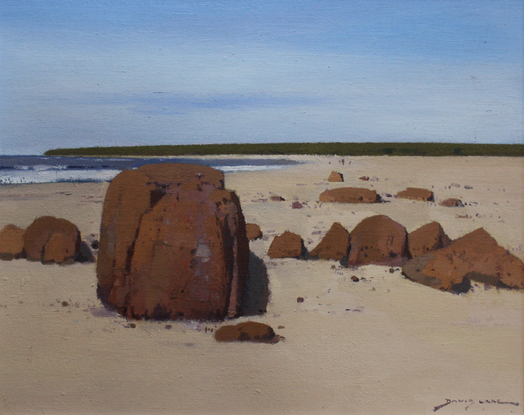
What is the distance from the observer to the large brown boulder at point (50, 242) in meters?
5.15

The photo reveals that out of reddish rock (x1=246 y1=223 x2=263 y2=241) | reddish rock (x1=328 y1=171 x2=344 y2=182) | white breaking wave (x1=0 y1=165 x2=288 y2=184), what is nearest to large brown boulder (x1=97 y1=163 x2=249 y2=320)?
reddish rock (x1=246 y1=223 x2=263 y2=241)

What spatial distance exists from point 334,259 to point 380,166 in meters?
10.9

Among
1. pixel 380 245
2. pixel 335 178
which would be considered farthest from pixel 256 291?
pixel 335 178

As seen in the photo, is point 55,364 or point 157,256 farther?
point 157,256

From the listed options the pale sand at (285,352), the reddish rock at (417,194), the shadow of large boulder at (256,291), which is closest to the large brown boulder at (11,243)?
the pale sand at (285,352)

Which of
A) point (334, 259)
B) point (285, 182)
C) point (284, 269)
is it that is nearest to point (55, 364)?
point (284, 269)

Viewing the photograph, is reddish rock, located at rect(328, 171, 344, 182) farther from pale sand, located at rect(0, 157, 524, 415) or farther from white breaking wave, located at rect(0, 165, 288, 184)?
pale sand, located at rect(0, 157, 524, 415)

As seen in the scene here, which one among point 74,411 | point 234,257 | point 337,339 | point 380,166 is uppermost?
point 380,166

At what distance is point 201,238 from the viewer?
3.58m

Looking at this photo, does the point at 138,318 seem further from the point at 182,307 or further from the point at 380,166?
the point at 380,166

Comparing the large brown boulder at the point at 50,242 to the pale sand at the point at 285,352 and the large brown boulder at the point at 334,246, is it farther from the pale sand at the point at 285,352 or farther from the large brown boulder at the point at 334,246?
the large brown boulder at the point at 334,246

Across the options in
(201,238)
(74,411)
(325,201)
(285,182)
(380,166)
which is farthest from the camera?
(380,166)

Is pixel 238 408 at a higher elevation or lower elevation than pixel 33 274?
lower

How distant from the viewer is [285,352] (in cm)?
351
